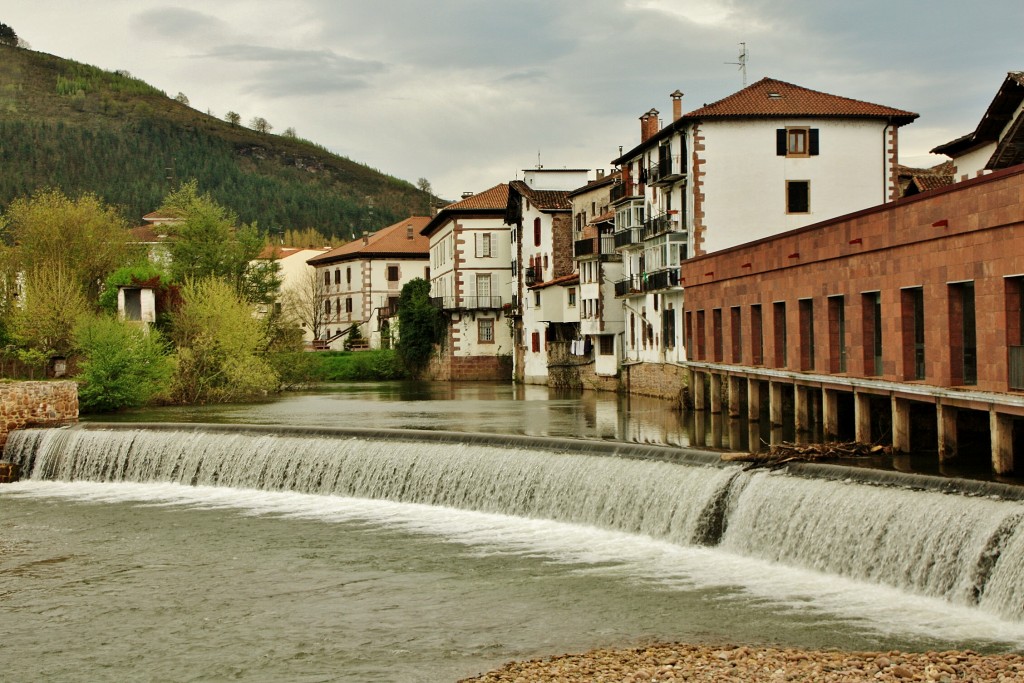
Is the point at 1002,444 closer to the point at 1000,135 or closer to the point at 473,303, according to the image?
the point at 1000,135

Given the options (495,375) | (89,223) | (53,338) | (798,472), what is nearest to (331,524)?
(798,472)

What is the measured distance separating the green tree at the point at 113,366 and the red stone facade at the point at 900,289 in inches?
815

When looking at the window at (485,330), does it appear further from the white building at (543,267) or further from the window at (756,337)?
the window at (756,337)

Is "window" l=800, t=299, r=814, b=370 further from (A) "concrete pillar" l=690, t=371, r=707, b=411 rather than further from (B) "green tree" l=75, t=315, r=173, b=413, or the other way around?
(B) "green tree" l=75, t=315, r=173, b=413

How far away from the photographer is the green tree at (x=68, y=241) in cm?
5784

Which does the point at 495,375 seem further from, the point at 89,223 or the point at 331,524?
the point at 331,524

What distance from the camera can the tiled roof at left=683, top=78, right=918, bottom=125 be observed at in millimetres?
43750

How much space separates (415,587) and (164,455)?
47.9 feet

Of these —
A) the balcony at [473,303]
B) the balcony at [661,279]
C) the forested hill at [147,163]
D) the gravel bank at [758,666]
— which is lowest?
the gravel bank at [758,666]

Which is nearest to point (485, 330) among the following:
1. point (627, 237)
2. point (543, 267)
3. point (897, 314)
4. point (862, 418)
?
point (543, 267)

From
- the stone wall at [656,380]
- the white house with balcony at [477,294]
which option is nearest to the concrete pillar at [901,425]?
the stone wall at [656,380]

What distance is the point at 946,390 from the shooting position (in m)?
20.8

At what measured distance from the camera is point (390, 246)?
94438mm

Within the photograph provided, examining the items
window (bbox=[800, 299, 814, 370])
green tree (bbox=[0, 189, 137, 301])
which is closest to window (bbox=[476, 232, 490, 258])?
green tree (bbox=[0, 189, 137, 301])
